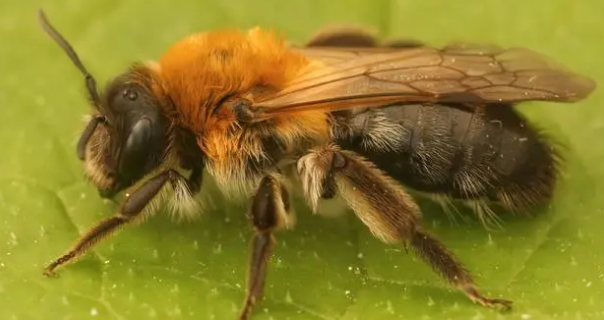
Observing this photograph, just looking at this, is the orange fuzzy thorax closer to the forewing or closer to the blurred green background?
the forewing

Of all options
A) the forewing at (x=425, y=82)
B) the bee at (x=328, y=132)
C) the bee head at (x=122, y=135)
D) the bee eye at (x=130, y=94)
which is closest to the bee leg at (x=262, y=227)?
the bee at (x=328, y=132)

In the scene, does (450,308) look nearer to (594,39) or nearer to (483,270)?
(483,270)

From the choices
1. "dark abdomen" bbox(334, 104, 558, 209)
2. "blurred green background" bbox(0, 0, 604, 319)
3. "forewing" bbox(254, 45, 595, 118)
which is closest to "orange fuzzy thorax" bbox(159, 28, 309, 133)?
"forewing" bbox(254, 45, 595, 118)

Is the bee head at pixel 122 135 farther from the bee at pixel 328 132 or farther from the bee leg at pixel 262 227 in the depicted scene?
the bee leg at pixel 262 227

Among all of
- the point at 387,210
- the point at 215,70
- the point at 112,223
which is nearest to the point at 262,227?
the point at 387,210

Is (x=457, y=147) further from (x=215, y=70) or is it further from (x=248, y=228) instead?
(x=215, y=70)
